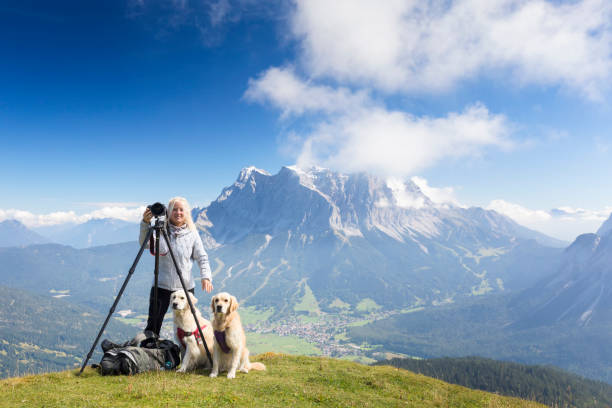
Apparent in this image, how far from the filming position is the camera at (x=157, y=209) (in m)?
8.66

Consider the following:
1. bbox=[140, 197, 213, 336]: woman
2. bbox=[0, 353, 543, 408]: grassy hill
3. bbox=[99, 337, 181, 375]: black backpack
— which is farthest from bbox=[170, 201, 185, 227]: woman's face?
bbox=[0, 353, 543, 408]: grassy hill

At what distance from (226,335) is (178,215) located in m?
3.94

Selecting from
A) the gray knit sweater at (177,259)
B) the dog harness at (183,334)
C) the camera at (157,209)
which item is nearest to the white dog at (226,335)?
the dog harness at (183,334)

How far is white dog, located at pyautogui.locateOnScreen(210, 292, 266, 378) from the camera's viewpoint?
29.6ft

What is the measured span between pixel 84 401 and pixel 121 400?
743 mm

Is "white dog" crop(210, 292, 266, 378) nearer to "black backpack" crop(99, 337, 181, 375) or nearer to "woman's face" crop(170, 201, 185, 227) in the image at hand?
"black backpack" crop(99, 337, 181, 375)

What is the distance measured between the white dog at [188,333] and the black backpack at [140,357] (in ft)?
1.19

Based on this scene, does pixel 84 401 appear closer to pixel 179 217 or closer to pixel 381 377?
pixel 179 217

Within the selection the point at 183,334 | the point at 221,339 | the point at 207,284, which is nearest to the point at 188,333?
the point at 183,334

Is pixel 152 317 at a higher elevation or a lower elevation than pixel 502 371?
higher

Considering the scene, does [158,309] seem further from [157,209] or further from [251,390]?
[251,390]

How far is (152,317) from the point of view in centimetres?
898

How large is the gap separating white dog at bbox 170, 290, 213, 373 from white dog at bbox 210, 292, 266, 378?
21.5 inches

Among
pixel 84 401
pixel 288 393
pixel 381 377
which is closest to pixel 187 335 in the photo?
pixel 84 401
